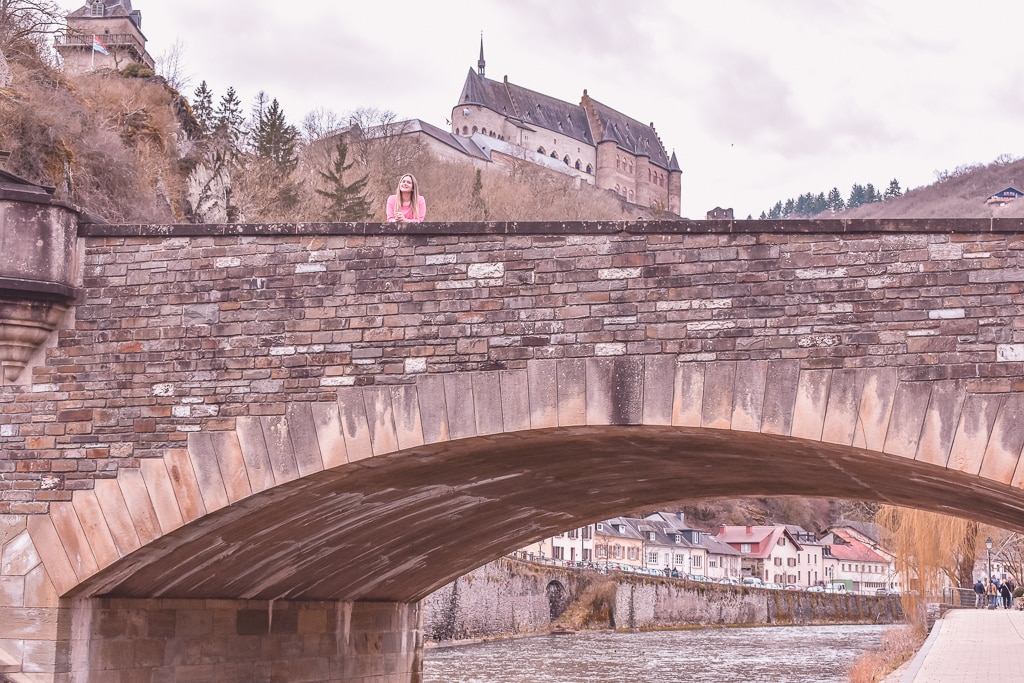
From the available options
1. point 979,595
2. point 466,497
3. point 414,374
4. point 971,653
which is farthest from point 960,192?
point 414,374

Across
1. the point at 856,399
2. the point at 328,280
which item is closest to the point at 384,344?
the point at 328,280

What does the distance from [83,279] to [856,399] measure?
6332 millimetres

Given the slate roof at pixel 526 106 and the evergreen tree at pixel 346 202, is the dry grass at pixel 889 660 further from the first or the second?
the slate roof at pixel 526 106

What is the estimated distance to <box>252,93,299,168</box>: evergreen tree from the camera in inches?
1930

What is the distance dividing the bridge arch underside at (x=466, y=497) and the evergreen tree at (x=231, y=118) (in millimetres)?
35956

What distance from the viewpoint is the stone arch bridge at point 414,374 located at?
8.52m

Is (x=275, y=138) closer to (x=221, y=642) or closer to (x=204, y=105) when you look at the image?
(x=204, y=105)

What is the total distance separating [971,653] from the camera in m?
20.5

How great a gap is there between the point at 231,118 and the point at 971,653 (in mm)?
41114

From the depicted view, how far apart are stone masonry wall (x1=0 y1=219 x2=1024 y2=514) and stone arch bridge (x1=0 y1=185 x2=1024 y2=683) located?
0.06 ft

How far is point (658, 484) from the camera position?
1411 cm

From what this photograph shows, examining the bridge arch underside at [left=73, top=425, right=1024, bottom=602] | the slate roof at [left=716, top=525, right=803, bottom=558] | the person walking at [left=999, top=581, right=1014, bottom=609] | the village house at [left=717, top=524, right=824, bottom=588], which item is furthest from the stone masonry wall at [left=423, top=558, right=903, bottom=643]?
the person walking at [left=999, top=581, right=1014, bottom=609]

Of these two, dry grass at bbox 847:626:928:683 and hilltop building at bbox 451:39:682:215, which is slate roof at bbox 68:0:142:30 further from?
hilltop building at bbox 451:39:682:215

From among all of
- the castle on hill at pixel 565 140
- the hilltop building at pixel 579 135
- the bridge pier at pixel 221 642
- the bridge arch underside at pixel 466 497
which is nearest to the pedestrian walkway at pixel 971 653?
the bridge arch underside at pixel 466 497
